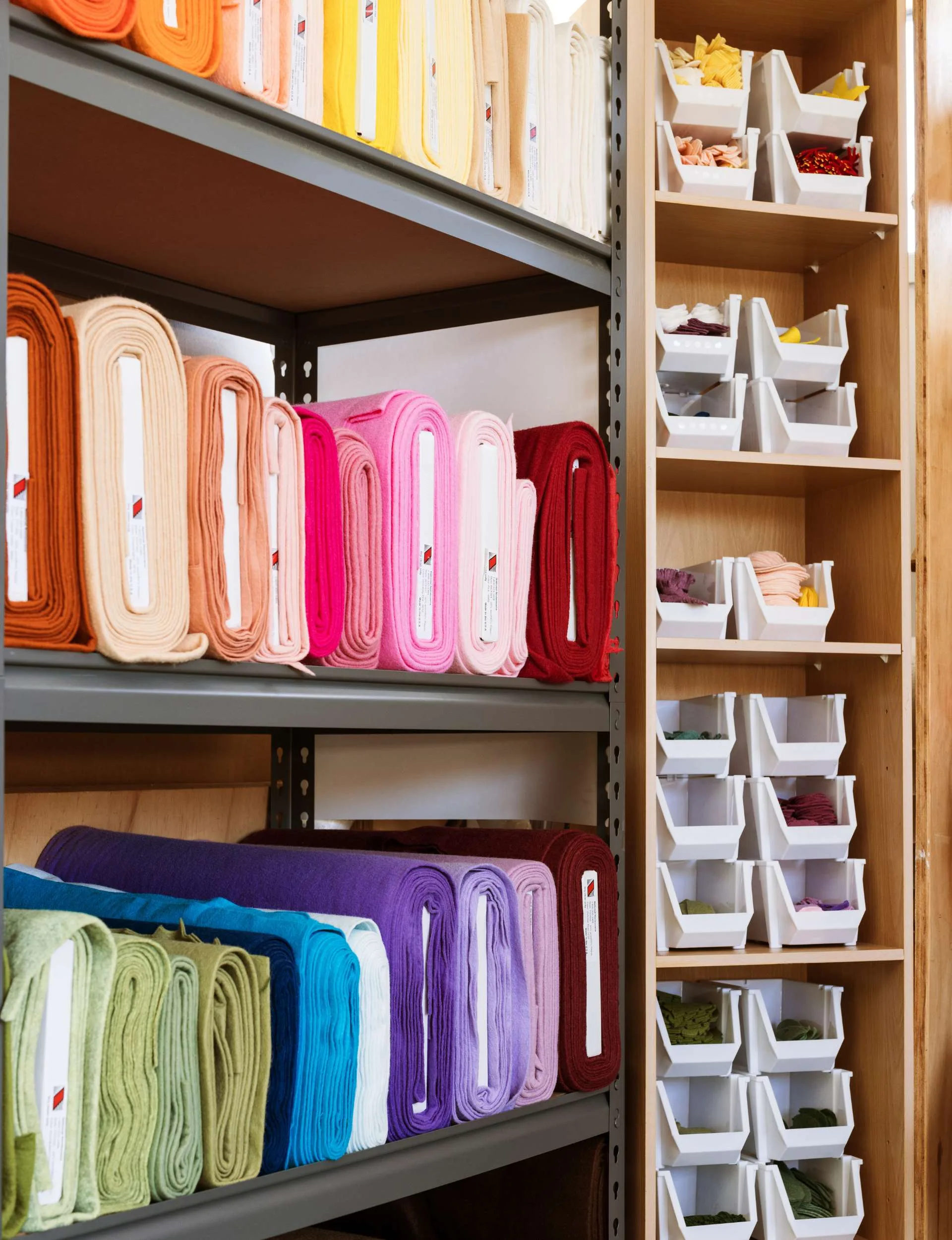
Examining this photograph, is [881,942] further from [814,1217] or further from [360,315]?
[360,315]

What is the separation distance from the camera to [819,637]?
85.6 inches

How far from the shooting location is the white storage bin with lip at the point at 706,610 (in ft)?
6.79

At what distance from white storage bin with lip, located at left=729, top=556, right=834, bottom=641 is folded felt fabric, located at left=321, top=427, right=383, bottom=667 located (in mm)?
908

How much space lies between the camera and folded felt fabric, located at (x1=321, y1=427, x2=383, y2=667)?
1352 millimetres

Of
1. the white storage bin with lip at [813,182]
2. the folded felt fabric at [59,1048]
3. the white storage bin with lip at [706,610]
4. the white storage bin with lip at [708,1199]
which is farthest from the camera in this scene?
the white storage bin with lip at [813,182]

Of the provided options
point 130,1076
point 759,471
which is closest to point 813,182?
point 759,471

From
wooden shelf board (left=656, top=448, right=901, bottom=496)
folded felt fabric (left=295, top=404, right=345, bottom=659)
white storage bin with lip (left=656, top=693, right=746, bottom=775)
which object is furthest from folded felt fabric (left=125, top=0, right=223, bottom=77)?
white storage bin with lip (left=656, top=693, right=746, bottom=775)

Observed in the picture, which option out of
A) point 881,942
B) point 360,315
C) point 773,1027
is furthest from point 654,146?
point 773,1027

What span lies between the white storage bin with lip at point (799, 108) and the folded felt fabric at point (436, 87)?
883mm

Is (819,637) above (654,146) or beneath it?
beneath

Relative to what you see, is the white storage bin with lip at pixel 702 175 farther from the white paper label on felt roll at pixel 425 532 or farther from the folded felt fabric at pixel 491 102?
the white paper label on felt roll at pixel 425 532

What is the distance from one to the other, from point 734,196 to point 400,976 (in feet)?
4.71

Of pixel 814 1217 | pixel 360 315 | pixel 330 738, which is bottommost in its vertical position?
pixel 814 1217

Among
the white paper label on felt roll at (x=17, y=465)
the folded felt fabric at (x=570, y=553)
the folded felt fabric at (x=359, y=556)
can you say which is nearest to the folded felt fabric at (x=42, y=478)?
the white paper label on felt roll at (x=17, y=465)
